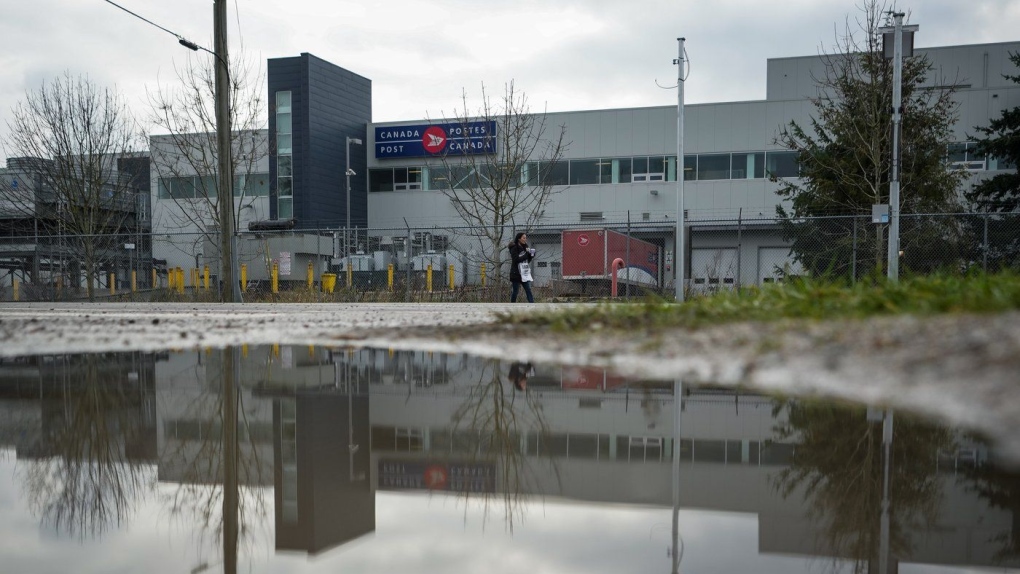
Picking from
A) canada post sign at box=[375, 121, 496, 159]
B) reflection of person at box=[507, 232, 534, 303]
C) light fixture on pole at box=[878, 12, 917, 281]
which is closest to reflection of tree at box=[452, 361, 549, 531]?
reflection of person at box=[507, 232, 534, 303]

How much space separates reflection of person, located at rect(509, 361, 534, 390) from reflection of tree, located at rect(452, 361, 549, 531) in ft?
0.21

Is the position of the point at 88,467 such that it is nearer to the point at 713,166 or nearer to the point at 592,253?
the point at 592,253

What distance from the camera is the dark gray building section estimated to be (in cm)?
4484

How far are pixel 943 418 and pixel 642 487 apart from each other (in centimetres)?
116

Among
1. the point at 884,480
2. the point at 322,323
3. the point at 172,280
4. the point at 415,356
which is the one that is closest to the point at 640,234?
the point at 172,280

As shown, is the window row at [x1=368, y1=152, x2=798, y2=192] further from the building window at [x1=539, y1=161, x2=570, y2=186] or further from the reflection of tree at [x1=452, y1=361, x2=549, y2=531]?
the reflection of tree at [x1=452, y1=361, x2=549, y2=531]

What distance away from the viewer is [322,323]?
909 cm

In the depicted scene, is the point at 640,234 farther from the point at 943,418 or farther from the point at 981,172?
the point at 943,418

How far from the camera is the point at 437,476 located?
2.50m

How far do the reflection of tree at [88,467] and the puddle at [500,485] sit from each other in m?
0.01

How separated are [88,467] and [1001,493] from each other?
2.84 meters

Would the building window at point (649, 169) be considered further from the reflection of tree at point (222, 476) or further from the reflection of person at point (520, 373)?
the reflection of tree at point (222, 476)

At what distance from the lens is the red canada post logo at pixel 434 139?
43438mm

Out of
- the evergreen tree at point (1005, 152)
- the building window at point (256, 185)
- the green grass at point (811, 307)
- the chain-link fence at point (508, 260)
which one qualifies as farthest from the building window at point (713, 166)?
the green grass at point (811, 307)
